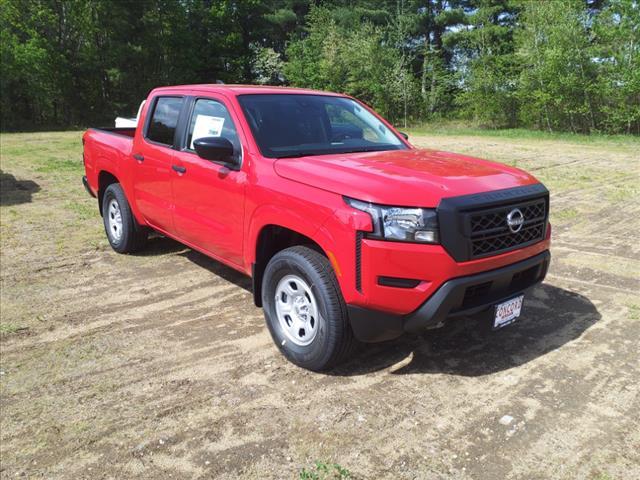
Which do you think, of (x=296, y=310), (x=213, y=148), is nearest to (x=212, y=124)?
(x=213, y=148)

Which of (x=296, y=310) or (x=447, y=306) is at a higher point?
(x=447, y=306)

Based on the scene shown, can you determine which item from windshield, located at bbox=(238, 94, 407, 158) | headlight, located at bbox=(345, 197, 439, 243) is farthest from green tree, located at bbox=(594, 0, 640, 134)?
headlight, located at bbox=(345, 197, 439, 243)

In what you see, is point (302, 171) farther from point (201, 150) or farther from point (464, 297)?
point (464, 297)

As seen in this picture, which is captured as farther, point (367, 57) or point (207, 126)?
point (367, 57)

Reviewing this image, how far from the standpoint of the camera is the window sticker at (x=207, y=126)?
14.0 feet

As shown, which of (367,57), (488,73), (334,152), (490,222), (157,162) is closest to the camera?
(490,222)

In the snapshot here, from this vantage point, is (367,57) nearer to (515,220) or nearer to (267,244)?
(267,244)

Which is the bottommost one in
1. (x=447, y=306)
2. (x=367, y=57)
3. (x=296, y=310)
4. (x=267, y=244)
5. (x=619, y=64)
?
(x=296, y=310)

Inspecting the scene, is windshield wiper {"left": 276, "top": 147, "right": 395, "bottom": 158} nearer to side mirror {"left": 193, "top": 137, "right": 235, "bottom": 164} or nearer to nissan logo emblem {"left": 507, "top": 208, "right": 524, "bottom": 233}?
side mirror {"left": 193, "top": 137, "right": 235, "bottom": 164}

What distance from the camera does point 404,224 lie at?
9.74 feet

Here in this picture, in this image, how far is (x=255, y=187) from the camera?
12.2ft

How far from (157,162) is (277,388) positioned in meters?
2.66

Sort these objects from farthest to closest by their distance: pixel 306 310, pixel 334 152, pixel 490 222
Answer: pixel 334 152, pixel 306 310, pixel 490 222

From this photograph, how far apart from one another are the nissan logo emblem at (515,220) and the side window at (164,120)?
121 inches
